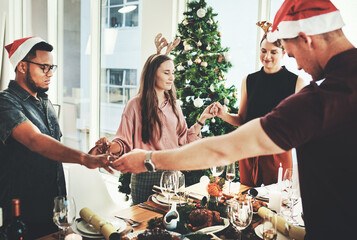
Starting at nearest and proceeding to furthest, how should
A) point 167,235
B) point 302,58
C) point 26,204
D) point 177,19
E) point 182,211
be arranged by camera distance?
point 302,58 → point 167,235 → point 182,211 → point 26,204 → point 177,19

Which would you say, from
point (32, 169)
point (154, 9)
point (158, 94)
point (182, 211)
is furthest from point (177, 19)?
point (182, 211)

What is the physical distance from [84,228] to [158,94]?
54.4 inches

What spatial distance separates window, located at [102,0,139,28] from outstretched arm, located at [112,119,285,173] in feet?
12.5

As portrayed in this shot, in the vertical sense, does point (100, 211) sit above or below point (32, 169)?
below

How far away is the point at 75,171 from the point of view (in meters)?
2.51

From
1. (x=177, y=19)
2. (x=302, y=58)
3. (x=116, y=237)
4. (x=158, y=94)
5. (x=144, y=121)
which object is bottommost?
(x=116, y=237)

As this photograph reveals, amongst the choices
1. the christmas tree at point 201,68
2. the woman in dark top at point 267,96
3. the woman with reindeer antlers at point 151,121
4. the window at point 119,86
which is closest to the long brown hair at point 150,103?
the woman with reindeer antlers at point 151,121

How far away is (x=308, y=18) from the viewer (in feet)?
3.47

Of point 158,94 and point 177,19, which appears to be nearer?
point 158,94

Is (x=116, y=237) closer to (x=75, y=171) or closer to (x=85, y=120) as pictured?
(x=75, y=171)

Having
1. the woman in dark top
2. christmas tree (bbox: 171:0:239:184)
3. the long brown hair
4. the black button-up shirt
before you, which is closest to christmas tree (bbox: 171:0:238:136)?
christmas tree (bbox: 171:0:239:184)

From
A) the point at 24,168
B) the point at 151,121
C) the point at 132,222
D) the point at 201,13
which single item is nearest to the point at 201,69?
the point at 201,13

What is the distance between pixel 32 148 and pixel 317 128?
4.96ft

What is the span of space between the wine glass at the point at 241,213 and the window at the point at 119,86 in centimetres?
356
